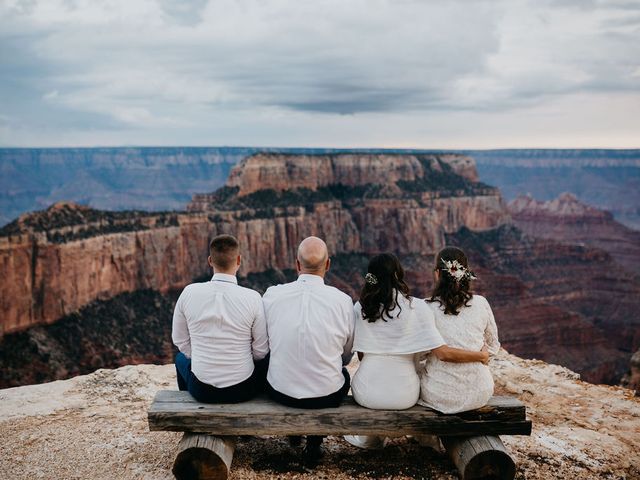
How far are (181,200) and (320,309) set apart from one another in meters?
165

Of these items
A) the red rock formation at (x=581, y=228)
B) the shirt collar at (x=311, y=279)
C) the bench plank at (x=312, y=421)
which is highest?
the shirt collar at (x=311, y=279)

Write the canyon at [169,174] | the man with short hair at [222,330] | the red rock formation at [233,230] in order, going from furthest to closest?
the canyon at [169,174], the red rock formation at [233,230], the man with short hair at [222,330]

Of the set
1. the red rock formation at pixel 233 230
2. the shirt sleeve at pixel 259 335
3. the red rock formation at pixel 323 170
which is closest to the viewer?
the shirt sleeve at pixel 259 335

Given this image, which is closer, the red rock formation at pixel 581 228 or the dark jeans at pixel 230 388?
the dark jeans at pixel 230 388

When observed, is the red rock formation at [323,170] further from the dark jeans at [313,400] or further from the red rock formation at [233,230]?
the dark jeans at [313,400]

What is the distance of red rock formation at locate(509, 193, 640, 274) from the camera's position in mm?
90625

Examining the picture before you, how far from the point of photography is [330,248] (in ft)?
192

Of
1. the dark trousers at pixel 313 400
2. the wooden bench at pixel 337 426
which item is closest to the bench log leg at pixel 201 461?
the wooden bench at pixel 337 426

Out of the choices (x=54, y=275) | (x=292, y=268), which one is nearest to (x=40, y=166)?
(x=292, y=268)

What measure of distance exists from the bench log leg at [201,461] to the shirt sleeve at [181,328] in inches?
36.7

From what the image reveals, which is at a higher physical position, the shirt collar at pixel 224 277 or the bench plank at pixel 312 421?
the shirt collar at pixel 224 277

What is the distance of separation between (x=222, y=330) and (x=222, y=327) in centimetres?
3

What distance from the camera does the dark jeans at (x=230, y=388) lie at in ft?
18.5

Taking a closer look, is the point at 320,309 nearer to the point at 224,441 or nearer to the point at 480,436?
the point at 224,441
